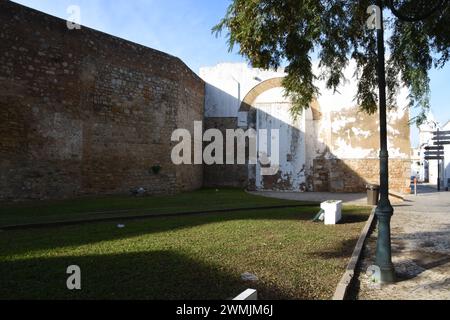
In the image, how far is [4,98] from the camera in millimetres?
10820

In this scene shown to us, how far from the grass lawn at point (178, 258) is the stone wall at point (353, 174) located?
11.3 metres

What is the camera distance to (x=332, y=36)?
5.49m

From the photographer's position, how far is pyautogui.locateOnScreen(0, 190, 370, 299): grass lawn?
3760mm

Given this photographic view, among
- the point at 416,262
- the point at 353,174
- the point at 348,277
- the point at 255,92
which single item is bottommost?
the point at 416,262

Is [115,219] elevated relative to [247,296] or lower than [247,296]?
lower

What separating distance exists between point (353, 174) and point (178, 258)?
51.1 feet

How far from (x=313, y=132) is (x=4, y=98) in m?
13.9

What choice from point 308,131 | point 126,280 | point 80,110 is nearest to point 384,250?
point 126,280

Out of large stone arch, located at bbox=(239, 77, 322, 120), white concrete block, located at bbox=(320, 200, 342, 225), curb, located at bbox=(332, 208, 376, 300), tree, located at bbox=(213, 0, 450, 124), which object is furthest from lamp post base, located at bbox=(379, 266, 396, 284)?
large stone arch, located at bbox=(239, 77, 322, 120)

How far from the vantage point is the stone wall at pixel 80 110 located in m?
11.1

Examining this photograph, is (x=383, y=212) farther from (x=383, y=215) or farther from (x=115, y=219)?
(x=115, y=219)

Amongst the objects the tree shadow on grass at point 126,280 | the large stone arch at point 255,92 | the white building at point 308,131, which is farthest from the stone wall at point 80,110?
the tree shadow on grass at point 126,280

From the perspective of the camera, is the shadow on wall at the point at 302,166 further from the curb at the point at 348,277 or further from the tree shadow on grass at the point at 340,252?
the curb at the point at 348,277
